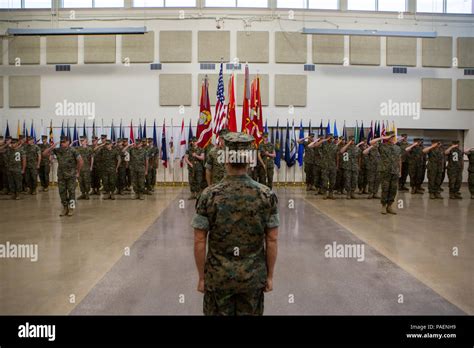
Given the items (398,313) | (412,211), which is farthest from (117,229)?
(412,211)

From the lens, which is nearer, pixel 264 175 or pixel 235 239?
pixel 235 239

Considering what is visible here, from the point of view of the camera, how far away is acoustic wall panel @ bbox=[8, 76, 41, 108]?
648 inches

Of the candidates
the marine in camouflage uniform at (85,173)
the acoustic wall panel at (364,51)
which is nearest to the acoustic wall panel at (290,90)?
the acoustic wall panel at (364,51)

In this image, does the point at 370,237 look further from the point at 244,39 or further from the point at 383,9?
the point at 383,9

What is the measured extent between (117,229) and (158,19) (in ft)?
36.8

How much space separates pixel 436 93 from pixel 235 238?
16.6 m

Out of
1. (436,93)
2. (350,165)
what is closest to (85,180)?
(350,165)

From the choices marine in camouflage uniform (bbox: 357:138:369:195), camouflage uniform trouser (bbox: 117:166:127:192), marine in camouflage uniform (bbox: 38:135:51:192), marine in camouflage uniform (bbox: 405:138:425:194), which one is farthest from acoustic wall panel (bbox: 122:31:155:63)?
marine in camouflage uniform (bbox: 405:138:425:194)

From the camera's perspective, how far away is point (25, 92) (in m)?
16.5

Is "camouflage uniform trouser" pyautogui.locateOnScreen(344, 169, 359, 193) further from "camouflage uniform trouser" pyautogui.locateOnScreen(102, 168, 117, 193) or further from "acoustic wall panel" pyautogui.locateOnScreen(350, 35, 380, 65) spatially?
"camouflage uniform trouser" pyautogui.locateOnScreen(102, 168, 117, 193)

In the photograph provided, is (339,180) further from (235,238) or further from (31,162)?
(235,238)

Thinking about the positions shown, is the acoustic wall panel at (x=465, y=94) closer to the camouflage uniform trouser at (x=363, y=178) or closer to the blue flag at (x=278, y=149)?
the camouflage uniform trouser at (x=363, y=178)

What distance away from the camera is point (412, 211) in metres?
9.77

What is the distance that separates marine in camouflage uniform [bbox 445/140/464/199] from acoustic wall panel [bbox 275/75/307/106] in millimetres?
5956
